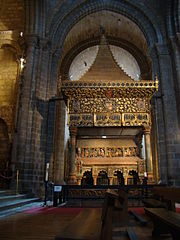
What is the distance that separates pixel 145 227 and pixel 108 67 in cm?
956

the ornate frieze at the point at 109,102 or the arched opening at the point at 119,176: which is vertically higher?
the ornate frieze at the point at 109,102

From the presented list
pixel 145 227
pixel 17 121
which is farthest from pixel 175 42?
pixel 145 227

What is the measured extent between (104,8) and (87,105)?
25.2 feet

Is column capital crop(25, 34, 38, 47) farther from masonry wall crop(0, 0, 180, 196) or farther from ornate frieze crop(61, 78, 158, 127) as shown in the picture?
ornate frieze crop(61, 78, 158, 127)

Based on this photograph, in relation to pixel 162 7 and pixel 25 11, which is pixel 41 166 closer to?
pixel 25 11

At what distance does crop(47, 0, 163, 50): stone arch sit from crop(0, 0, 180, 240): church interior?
6 centimetres

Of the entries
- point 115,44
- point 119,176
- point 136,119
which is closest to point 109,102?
point 136,119

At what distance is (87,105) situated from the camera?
872 cm

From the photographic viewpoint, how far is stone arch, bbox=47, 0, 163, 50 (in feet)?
38.7

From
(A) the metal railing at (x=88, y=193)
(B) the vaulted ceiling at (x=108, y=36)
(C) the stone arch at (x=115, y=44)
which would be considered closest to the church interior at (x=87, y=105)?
(A) the metal railing at (x=88, y=193)

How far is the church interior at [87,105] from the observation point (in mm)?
8414

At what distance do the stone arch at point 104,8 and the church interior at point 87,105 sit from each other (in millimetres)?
57

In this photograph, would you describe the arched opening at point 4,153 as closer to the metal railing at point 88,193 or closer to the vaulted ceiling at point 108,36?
the metal railing at point 88,193

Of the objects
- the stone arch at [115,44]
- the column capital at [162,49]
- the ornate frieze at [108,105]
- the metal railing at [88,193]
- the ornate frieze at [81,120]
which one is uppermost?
the stone arch at [115,44]
